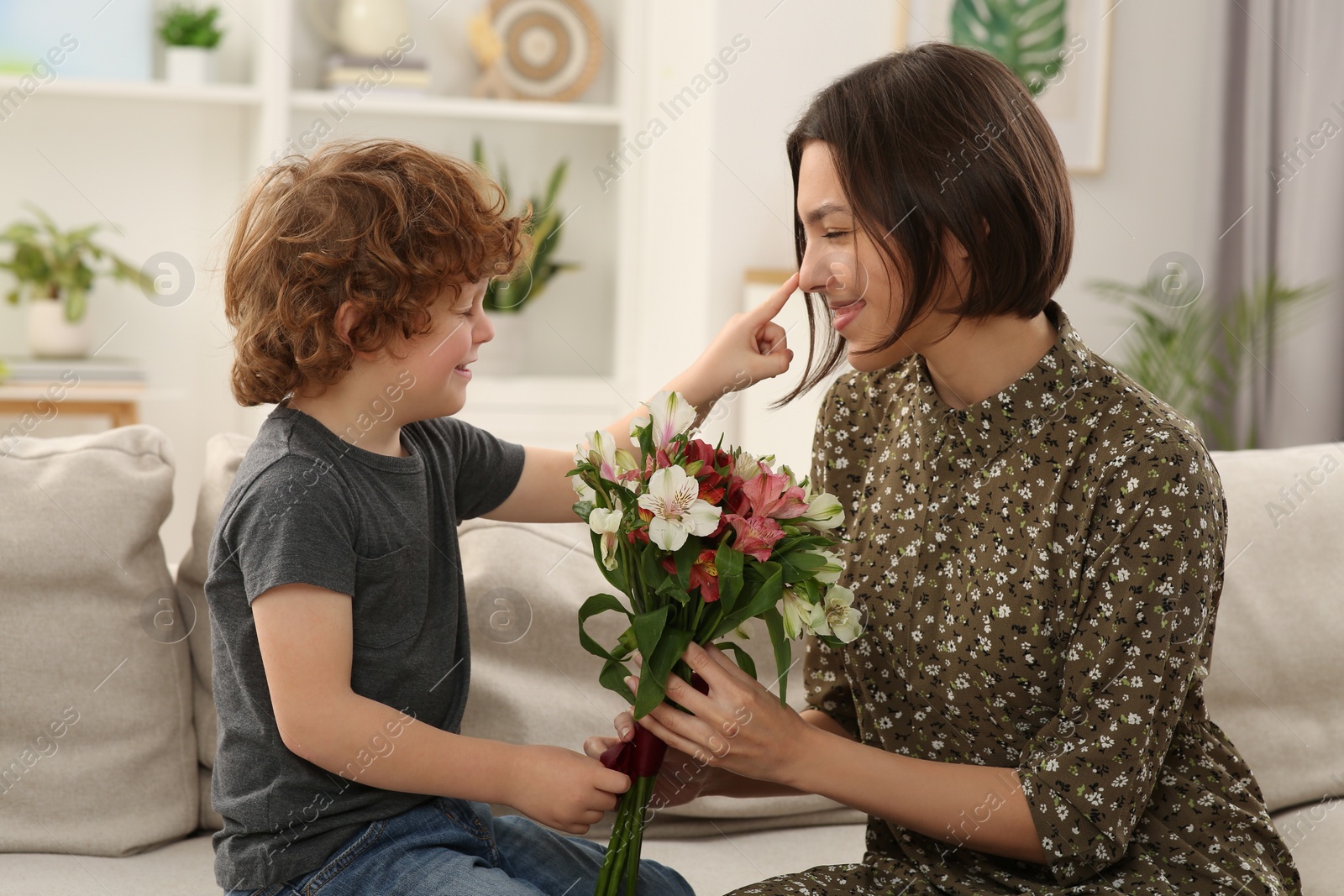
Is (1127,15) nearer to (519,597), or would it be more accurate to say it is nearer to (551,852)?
(519,597)

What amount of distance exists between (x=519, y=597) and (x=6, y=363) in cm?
259

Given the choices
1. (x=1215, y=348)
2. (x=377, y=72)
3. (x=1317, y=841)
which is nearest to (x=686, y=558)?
(x=1317, y=841)

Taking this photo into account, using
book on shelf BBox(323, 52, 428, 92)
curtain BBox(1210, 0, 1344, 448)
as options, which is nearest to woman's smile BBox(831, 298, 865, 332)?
curtain BBox(1210, 0, 1344, 448)

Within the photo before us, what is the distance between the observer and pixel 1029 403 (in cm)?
129

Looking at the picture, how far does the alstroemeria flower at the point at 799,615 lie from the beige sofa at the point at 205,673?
633mm

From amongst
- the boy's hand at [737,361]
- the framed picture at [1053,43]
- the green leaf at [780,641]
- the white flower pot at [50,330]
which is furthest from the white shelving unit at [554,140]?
the green leaf at [780,641]

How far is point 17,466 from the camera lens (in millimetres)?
1580

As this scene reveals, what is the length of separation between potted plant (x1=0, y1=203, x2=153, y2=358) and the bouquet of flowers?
3.06 meters

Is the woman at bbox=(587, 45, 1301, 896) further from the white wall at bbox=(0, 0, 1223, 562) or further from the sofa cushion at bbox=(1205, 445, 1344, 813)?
the white wall at bbox=(0, 0, 1223, 562)

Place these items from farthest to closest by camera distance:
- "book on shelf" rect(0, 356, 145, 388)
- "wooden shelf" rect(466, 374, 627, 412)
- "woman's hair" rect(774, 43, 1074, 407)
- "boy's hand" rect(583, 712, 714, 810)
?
"wooden shelf" rect(466, 374, 627, 412) → "book on shelf" rect(0, 356, 145, 388) → "boy's hand" rect(583, 712, 714, 810) → "woman's hair" rect(774, 43, 1074, 407)

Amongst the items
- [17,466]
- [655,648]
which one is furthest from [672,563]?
[17,466]

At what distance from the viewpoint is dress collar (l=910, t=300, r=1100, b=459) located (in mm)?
1290

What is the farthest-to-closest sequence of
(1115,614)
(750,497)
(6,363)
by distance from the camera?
(6,363) < (1115,614) < (750,497)

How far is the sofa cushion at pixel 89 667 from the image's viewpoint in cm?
151
